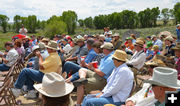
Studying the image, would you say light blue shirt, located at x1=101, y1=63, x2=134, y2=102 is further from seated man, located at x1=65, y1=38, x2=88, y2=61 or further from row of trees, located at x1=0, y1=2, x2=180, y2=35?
row of trees, located at x1=0, y1=2, x2=180, y2=35

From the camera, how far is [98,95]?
10.1 feet

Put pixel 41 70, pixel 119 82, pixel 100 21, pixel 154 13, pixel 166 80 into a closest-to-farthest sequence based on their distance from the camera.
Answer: pixel 166 80, pixel 119 82, pixel 41 70, pixel 154 13, pixel 100 21

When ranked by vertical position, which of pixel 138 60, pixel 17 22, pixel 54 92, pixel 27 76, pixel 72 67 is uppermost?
pixel 17 22

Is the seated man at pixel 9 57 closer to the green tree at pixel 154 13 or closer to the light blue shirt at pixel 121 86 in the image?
the light blue shirt at pixel 121 86

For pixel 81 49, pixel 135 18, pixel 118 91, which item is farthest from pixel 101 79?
pixel 135 18

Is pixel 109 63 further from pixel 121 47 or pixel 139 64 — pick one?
pixel 121 47

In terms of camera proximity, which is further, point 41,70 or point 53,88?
point 41,70

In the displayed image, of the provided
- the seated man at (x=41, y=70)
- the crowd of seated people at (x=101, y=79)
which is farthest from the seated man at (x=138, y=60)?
the seated man at (x=41, y=70)

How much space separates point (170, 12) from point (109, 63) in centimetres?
9932

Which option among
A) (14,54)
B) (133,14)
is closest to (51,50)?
(14,54)

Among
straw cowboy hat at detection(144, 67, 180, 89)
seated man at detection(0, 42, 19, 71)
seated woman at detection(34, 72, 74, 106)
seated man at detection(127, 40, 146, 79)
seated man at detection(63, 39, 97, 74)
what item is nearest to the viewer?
seated woman at detection(34, 72, 74, 106)

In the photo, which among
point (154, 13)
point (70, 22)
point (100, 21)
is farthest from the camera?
point (100, 21)

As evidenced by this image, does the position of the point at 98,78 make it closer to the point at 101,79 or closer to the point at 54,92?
the point at 101,79

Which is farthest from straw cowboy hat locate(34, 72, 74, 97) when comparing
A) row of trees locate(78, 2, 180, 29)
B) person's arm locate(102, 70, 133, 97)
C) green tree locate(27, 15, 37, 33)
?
green tree locate(27, 15, 37, 33)
